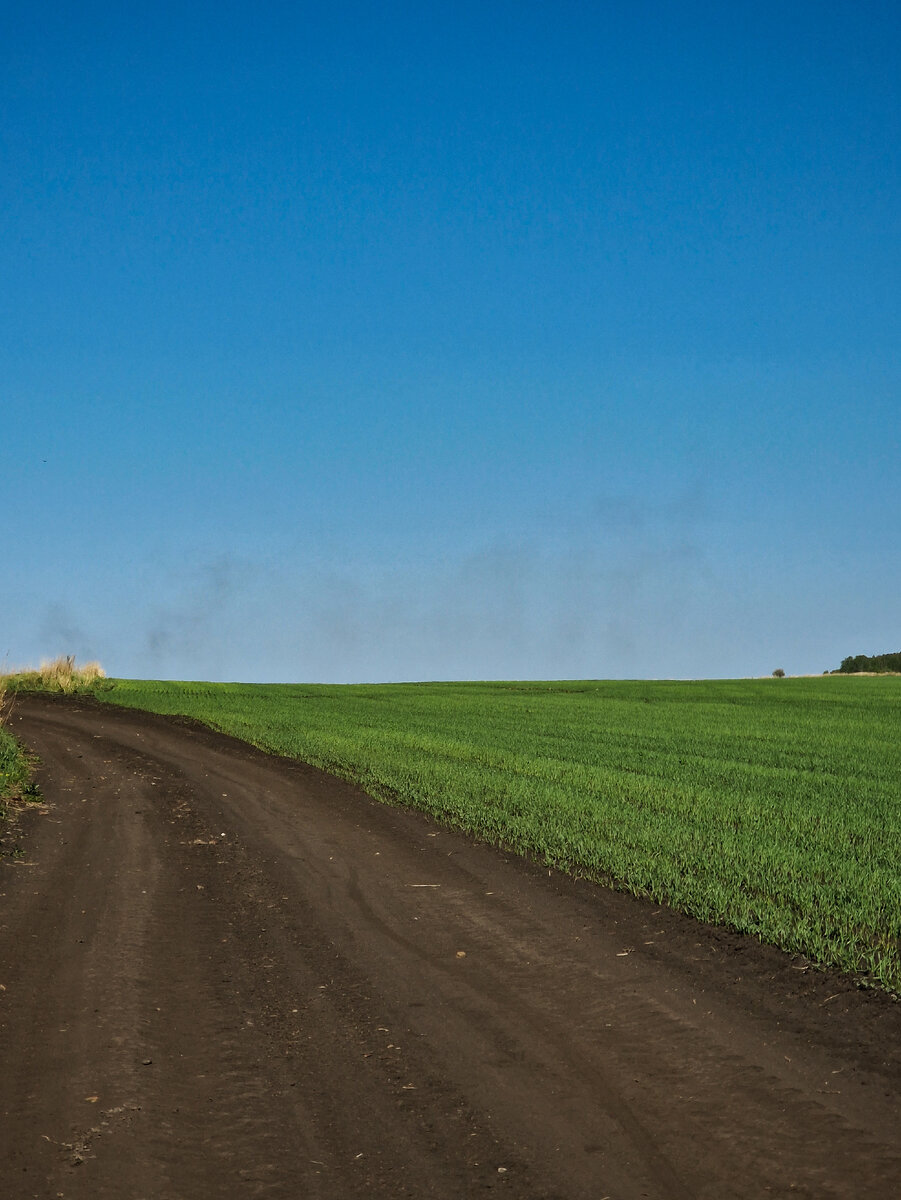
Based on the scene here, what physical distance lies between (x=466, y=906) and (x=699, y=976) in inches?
117

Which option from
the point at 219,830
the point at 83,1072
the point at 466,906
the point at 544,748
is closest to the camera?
the point at 83,1072

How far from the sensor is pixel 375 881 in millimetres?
11547

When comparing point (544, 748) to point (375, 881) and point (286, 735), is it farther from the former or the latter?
point (375, 881)

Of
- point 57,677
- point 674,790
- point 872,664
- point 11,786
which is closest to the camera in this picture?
point 11,786

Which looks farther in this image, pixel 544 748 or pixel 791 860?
pixel 544 748

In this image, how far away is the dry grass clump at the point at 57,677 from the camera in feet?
152

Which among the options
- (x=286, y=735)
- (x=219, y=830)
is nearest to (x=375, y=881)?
(x=219, y=830)

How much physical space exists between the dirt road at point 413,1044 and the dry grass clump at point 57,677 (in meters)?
37.0

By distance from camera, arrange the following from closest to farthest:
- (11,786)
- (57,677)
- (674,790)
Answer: (11,786), (674,790), (57,677)

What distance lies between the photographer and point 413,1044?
6719 mm

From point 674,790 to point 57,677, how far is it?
125 ft

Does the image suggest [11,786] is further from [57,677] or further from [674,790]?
[57,677]

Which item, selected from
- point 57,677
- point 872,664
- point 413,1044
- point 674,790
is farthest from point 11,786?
point 872,664

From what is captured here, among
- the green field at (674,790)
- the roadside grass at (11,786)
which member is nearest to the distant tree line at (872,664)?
the green field at (674,790)
